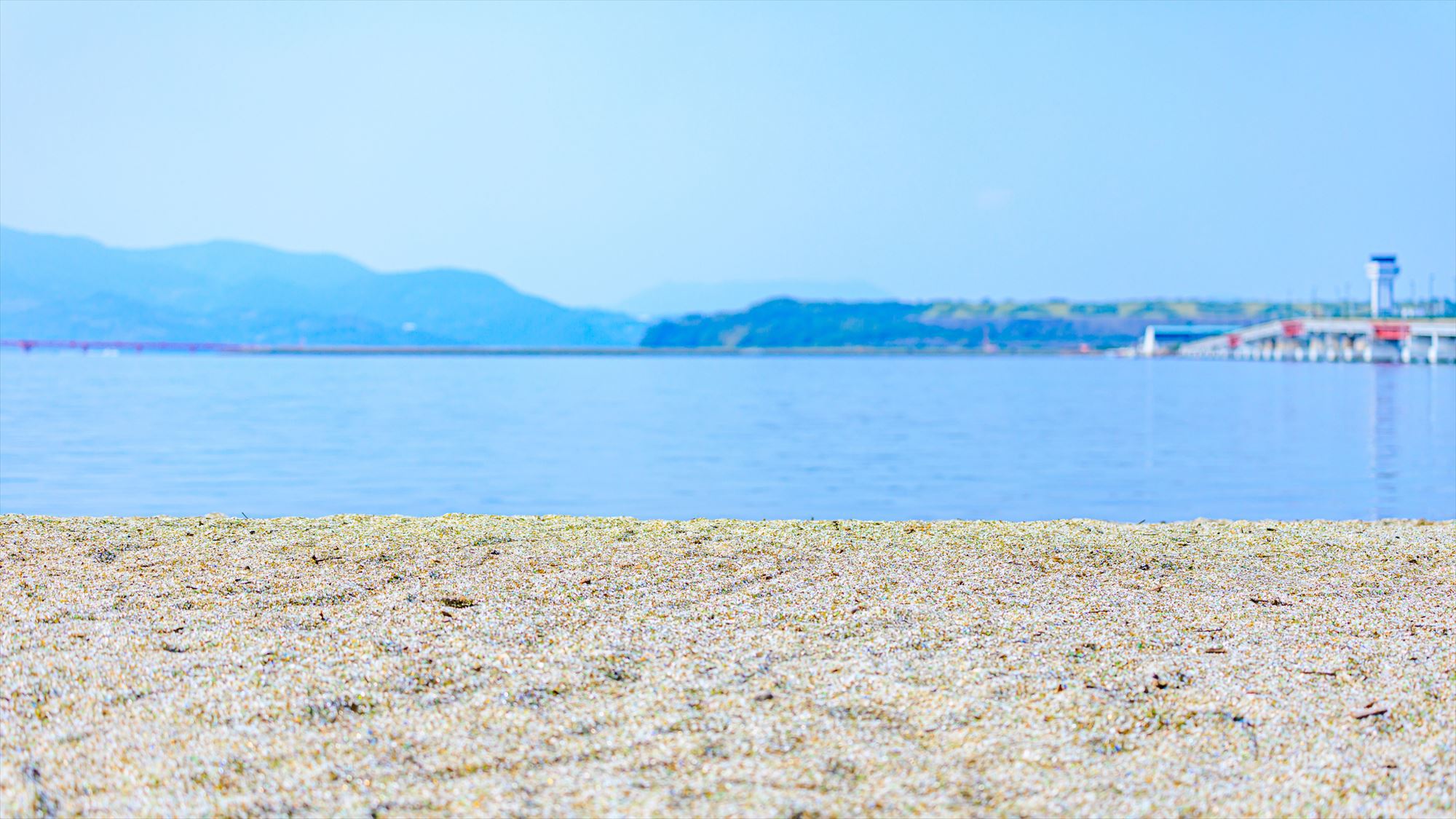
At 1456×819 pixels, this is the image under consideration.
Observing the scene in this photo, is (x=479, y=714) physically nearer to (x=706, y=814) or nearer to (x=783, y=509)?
(x=706, y=814)

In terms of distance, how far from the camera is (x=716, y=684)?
4840mm

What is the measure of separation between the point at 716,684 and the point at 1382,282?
17301 centimetres

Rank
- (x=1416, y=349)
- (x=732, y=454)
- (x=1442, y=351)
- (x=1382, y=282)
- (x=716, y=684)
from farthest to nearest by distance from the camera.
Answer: (x=1382, y=282) → (x=1416, y=349) → (x=1442, y=351) → (x=732, y=454) → (x=716, y=684)

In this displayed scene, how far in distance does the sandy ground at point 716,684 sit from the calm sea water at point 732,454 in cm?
849

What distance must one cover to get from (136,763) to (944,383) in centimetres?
7157

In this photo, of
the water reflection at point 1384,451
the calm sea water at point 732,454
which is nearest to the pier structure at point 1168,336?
the water reflection at point 1384,451

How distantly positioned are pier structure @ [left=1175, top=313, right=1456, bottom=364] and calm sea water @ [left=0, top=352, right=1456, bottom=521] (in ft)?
196

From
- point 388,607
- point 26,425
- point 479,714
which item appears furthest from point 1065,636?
point 26,425

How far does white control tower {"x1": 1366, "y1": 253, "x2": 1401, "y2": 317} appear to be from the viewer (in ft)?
515

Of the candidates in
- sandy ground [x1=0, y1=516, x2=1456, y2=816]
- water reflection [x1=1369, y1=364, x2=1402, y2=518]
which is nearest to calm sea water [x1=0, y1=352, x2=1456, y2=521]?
water reflection [x1=1369, y1=364, x2=1402, y2=518]

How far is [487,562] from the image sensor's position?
25.5 ft

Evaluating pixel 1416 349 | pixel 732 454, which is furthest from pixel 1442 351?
pixel 732 454

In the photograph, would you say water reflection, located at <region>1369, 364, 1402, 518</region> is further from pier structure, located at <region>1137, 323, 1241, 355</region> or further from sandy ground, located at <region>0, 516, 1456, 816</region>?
pier structure, located at <region>1137, 323, 1241, 355</region>

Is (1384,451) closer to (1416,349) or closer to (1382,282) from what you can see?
(1416,349)
